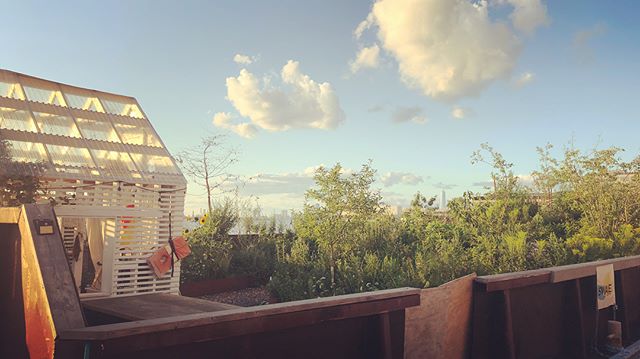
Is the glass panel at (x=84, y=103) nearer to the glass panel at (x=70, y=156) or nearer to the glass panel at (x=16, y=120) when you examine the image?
the glass panel at (x=16, y=120)

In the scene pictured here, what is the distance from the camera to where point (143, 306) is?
6527 mm

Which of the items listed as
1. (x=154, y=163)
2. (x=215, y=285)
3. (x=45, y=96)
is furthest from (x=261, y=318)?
(x=215, y=285)

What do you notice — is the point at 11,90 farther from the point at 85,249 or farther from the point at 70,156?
the point at 85,249

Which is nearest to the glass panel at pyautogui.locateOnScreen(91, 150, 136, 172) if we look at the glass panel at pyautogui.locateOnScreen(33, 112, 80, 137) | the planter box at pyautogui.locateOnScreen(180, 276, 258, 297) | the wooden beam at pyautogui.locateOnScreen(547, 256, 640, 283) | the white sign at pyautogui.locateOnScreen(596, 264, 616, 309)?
the glass panel at pyautogui.locateOnScreen(33, 112, 80, 137)

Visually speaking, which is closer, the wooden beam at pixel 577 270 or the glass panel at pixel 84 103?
the wooden beam at pixel 577 270

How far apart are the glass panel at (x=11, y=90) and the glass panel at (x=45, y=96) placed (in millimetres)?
135

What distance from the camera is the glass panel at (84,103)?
10.8m

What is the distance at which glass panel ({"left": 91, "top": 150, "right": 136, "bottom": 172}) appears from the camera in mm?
9781

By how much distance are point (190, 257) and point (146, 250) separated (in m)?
3.93

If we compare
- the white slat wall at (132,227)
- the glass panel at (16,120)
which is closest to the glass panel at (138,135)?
the white slat wall at (132,227)

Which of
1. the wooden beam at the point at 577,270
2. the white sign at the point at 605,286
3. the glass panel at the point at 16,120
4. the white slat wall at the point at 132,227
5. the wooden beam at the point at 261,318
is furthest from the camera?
the white slat wall at the point at 132,227

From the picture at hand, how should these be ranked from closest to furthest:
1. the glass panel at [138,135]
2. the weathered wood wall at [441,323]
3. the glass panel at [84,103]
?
the weathered wood wall at [441,323] → the glass panel at [84,103] → the glass panel at [138,135]

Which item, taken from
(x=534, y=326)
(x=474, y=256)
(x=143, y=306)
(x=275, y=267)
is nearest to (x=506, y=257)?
(x=474, y=256)

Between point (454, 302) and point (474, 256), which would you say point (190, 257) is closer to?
point (474, 256)
